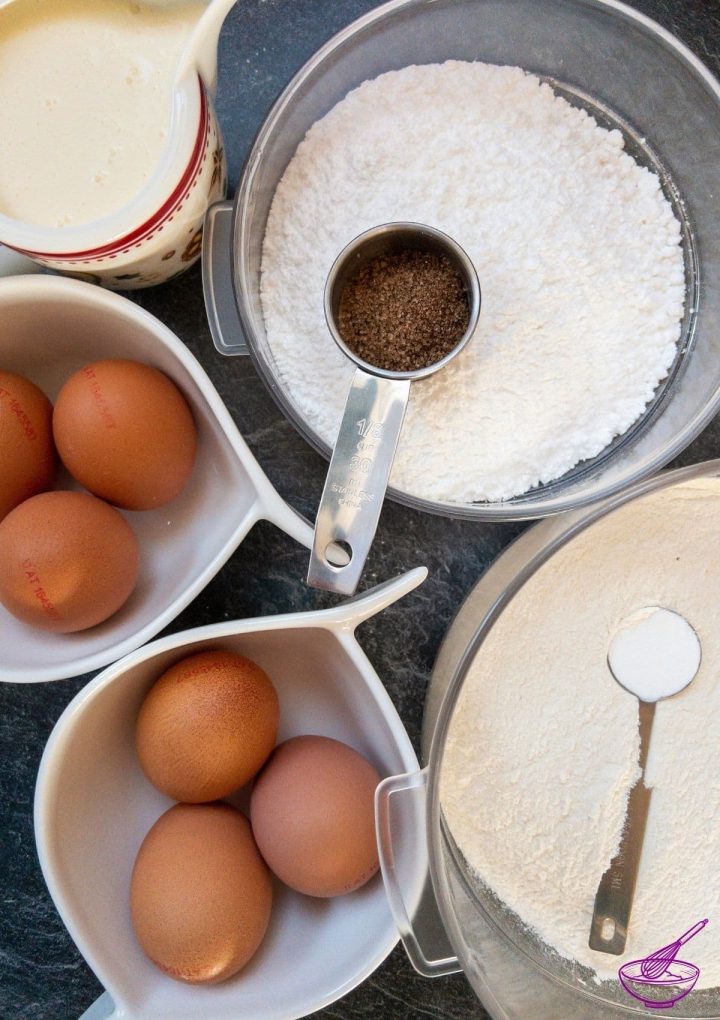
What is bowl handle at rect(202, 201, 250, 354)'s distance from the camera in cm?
92

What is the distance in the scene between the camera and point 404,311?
943mm

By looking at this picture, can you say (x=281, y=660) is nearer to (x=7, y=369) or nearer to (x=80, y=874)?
(x=80, y=874)

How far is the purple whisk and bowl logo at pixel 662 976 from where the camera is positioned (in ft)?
3.18

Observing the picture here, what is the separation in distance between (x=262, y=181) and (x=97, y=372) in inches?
11.4

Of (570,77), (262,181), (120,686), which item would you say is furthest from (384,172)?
(120,686)

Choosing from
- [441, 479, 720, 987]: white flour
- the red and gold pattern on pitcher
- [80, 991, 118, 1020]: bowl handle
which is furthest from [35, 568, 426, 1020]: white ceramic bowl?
the red and gold pattern on pitcher

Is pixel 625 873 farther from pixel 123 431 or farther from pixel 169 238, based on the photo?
pixel 169 238

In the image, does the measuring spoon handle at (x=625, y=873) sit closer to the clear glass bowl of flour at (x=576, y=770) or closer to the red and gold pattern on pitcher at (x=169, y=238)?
the clear glass bowl of flour at (x=576, y=770)

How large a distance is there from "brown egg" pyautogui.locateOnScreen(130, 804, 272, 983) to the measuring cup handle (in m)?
0.29

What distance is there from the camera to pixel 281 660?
1001 millimetres

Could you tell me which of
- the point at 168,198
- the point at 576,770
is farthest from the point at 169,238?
the point at 576,770

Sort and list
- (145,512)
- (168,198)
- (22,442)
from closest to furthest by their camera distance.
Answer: (168,198), (22,442), (145,512)

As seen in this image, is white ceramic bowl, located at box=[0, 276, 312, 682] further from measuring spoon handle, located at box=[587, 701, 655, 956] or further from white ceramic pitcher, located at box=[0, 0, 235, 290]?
measuring spoon handle, located at box=[587, 701, 655, 956]

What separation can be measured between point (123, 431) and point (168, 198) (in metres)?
0.23
